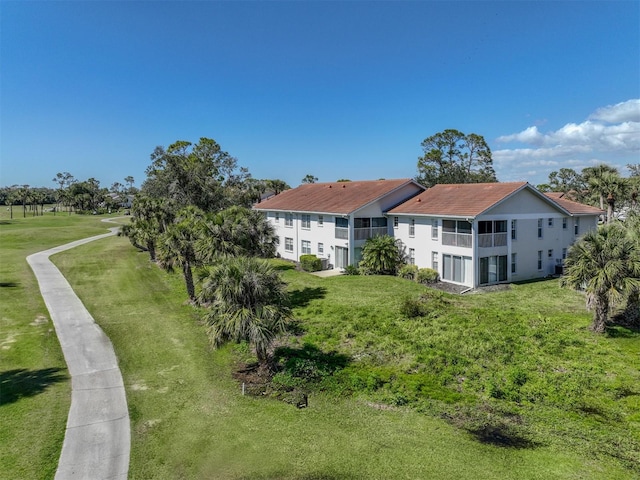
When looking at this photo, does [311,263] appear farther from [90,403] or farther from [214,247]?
[90,403]

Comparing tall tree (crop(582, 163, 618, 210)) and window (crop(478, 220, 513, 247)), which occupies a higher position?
tall tree (crop(582, 163, 618, 210))

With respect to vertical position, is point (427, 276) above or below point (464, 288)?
above

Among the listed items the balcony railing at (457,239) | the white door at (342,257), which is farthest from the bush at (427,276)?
the white door at (342,257)

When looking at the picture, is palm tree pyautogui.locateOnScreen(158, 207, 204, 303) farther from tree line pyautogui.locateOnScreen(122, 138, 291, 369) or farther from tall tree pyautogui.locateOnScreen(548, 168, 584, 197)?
tall tree pyautogui.locateOnScreen(548, 168, 584, 197)

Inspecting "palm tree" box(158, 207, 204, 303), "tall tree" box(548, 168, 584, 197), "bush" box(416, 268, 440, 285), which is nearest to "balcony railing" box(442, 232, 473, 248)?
"bush" box(416, 268, 440, 285)

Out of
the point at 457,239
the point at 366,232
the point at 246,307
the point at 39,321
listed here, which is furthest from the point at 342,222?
the point at 39,321

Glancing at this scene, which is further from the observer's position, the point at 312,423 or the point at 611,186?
the point at 611,186
